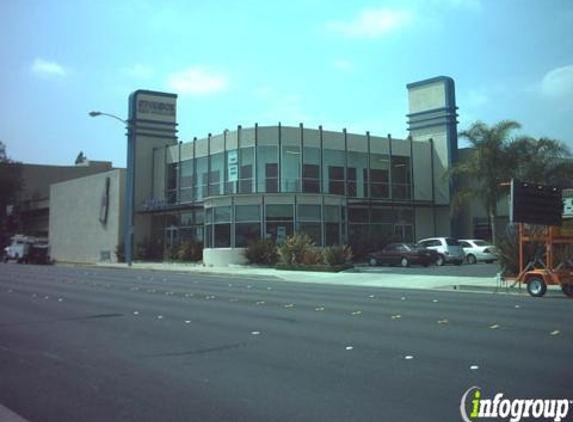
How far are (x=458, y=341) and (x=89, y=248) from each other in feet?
156

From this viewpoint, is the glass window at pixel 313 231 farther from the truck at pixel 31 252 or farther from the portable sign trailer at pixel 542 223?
the truck at pixel 31 252

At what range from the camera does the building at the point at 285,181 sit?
3756 cm

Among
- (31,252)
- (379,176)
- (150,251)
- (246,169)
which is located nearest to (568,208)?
(379,176)

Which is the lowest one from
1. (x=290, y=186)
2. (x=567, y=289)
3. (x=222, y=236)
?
(x=567, y=289)

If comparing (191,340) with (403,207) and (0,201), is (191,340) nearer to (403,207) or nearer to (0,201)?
(403,207)

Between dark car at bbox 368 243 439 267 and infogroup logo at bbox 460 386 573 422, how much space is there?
2768 centimetres

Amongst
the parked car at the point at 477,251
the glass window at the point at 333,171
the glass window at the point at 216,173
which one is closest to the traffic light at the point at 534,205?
the parked car at the point at 477,251

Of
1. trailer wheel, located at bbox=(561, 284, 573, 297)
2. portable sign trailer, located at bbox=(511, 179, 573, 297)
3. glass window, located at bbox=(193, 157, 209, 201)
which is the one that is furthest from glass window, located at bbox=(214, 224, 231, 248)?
trailer wheel, located at bbox=(561, 284, 573, 297)

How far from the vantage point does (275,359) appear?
8461mm

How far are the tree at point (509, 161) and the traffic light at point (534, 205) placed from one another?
759 inches

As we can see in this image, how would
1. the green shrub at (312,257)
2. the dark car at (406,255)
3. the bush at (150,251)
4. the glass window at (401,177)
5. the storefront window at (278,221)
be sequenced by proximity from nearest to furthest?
1. the green shrub at (312,257)
2. the dark car at (406,255)
3. the storefront window at (278,221)
4. the glass window at (401,177)
5. the bush at (150,251)

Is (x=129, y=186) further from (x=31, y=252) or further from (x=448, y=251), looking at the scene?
(x=448, y=251)

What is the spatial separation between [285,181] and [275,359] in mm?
31884

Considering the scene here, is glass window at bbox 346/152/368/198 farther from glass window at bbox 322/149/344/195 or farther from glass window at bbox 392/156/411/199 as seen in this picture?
glass window at bbox 392/156/411/199
